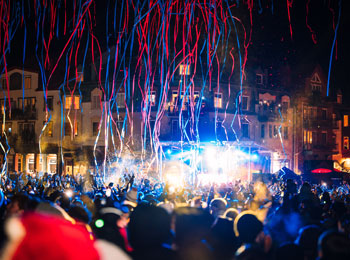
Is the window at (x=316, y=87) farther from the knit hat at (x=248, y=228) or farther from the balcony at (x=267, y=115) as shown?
the knit hat at (x=248, y=228)

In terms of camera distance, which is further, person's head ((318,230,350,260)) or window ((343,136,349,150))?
window ((343,136,349,150))

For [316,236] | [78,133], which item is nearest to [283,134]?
[78,133]

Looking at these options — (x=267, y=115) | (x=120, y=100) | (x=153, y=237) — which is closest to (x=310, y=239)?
(x=153, y=237)

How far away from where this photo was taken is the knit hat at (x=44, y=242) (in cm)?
315

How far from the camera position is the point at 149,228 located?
3803mm

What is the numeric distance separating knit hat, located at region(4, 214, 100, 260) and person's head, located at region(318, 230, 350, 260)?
95.0 inches

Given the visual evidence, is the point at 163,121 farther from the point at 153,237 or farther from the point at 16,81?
the point at 153,237

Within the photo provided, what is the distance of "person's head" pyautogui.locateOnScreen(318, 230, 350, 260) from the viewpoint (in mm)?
3693

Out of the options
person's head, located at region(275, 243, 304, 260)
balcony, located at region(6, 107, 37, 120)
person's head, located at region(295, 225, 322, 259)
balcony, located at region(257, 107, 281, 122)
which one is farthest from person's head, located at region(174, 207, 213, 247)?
balcony, located at region(6, 107, 37, 120)

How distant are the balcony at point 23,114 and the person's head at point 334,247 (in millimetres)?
36772

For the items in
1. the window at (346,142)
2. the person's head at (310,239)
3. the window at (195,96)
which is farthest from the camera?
the window at (346,142)

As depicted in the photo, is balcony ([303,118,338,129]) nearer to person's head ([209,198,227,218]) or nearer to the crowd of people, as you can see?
person's head ([209,198,227,218])

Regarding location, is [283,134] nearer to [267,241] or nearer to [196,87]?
[196,87]

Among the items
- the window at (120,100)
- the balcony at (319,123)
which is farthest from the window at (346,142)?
the window at (120,100)
